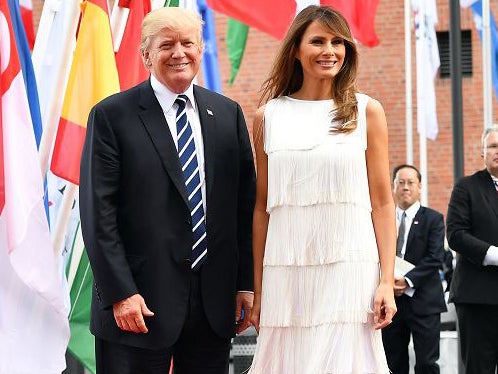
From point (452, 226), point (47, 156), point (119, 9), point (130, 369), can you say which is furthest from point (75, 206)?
point (130, 369)

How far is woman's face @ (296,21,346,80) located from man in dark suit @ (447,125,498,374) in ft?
12.0

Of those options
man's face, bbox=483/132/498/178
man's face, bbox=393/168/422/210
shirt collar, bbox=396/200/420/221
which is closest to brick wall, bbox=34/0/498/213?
man's face, bbox=393/168/422/210

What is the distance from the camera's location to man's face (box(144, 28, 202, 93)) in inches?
197

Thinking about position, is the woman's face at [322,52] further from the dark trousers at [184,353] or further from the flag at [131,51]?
the flag at [131,51]

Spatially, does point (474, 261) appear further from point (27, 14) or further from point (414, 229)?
point (27, 14)

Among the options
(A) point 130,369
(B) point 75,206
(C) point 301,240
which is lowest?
(A) point 130,369

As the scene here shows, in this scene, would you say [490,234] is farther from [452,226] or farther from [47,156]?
[47,156]

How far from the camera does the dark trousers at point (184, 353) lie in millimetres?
4973

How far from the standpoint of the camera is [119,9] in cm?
898

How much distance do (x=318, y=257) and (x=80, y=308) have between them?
3.65 meters

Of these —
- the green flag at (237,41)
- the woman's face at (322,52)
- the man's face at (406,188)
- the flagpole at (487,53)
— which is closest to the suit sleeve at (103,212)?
the woman's face at (322,52)

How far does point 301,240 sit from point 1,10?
10.8ft

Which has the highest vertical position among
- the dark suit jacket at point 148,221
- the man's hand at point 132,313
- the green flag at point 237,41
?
the green flag at point 237,41

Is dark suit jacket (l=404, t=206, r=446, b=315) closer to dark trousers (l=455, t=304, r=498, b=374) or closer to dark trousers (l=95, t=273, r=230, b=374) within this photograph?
dark trousers (l=455, t=304, r=498, b=374)
